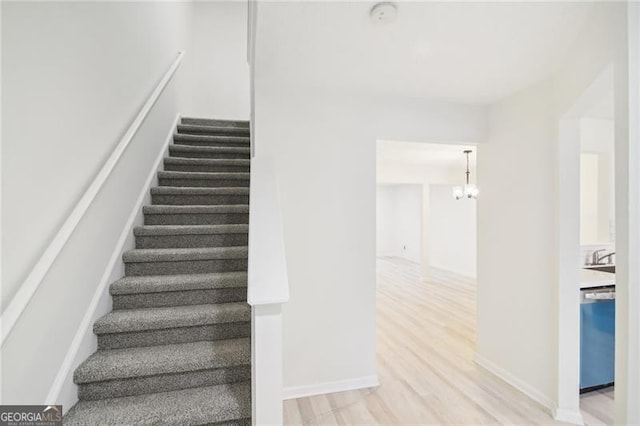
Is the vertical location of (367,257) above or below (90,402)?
above

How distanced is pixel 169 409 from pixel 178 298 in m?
0.64

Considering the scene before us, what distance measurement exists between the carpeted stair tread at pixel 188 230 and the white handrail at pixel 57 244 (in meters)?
0.55

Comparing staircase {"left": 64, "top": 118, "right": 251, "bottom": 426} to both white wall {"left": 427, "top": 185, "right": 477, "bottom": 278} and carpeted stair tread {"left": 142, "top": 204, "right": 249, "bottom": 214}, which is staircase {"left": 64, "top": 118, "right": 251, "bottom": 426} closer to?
carpeted stair tread {"left": 142, "top": 204, "right": 249, "bottom": 214}

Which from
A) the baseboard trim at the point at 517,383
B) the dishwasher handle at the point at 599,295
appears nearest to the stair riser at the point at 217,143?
the baseboard trim at the point at 517,383

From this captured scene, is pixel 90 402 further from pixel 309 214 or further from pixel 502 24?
pixel 502 24

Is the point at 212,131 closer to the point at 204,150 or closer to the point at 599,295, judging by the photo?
the point at 204,150

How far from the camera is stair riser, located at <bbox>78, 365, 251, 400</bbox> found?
1421 mm

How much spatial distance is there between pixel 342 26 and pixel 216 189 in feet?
5.02

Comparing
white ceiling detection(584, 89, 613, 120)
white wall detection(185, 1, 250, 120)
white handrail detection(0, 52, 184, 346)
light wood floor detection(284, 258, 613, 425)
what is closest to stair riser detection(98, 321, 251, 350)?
white handrail detection(0, 52, 184, 346)

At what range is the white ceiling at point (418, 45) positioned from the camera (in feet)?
5.17

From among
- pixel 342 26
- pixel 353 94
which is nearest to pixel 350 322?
pixel 353 94

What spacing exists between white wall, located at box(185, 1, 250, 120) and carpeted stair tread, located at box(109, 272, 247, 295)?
128 inches

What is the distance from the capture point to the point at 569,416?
2.02m

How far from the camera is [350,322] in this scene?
246 cm
